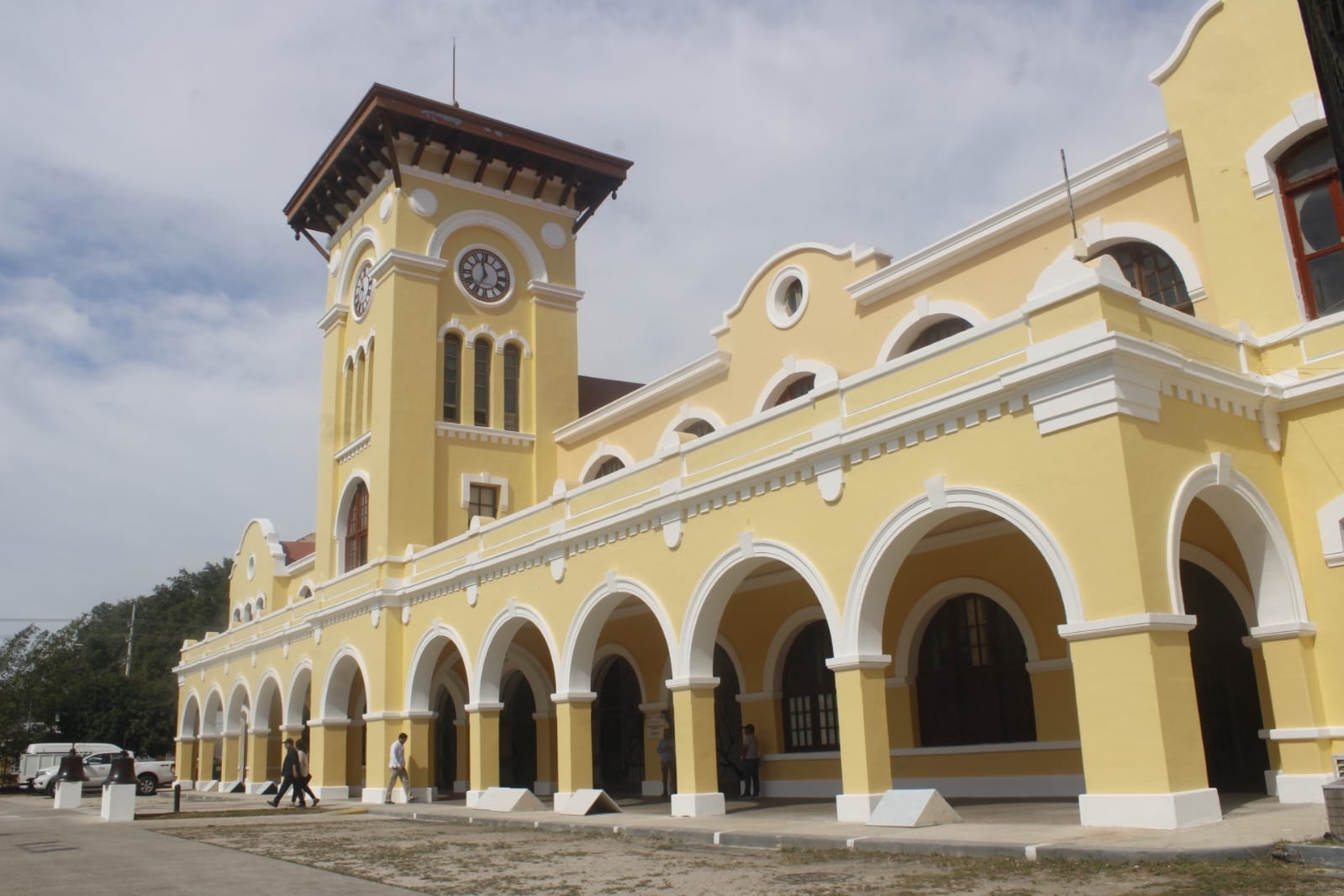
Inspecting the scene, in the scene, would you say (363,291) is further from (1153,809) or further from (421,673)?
(1153,809)

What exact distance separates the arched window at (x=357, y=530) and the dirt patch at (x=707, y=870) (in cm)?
1299

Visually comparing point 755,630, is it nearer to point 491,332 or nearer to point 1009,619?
point 1009,619

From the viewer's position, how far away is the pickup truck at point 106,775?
3297 centimetres

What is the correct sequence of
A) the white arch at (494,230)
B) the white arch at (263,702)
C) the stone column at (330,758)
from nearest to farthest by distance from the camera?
the stone column at (330,758)
the white arch at (494,230)
the white arch at (263,702)

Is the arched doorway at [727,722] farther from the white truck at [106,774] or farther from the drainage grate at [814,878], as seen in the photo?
the white truck at [106,774]

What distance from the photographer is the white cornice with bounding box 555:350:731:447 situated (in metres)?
20.7

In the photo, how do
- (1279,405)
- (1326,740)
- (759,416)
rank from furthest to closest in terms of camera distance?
(759,416) → (1279,405) → (1326,740)

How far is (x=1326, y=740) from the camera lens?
1108cm

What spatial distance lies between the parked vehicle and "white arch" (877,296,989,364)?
1237 inches

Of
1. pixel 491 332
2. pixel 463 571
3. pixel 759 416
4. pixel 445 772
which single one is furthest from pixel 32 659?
pixel 759 416

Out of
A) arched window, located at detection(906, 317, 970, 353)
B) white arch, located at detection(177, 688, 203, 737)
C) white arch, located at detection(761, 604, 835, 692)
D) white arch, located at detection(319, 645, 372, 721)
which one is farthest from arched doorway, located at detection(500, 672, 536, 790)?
white arch, located at detection(177, 688, 203, 737)

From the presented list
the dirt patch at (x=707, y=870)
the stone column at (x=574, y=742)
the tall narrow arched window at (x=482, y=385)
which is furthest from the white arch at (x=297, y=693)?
the dirt patch at (x=707, y=870)

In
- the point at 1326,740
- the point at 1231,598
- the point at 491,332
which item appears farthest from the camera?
the point at 491,332

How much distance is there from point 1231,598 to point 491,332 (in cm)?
1715
